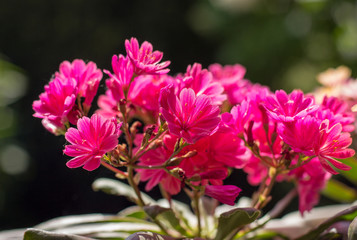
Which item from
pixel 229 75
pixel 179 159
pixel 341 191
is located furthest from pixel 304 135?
pixel 341 191

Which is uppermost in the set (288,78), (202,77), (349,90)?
(202,77)

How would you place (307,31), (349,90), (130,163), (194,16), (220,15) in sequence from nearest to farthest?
1. (130,163)
2. (349,90)
3. (307,31)
4. (220,15)
5. (194,16)

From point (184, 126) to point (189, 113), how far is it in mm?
15

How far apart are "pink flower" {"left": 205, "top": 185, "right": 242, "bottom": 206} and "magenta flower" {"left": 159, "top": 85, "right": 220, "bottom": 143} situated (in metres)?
0.06

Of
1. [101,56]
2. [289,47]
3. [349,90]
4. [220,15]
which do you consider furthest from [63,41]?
[349,90]

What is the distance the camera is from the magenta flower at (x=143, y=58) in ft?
1.65

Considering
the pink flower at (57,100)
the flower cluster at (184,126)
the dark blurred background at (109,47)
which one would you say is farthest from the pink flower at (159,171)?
the dark blurred background at (109,47)

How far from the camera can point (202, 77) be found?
54cm

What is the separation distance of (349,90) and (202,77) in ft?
1.21

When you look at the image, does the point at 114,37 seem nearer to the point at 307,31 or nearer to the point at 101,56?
the point at 101,56

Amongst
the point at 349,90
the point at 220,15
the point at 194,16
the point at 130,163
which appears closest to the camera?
the point at 130,163

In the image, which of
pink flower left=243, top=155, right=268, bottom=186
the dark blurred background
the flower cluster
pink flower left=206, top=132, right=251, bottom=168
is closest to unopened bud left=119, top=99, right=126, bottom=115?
the flower cluster

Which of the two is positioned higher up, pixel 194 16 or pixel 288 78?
pixel 194 16

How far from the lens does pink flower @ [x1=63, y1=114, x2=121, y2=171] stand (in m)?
0.46
